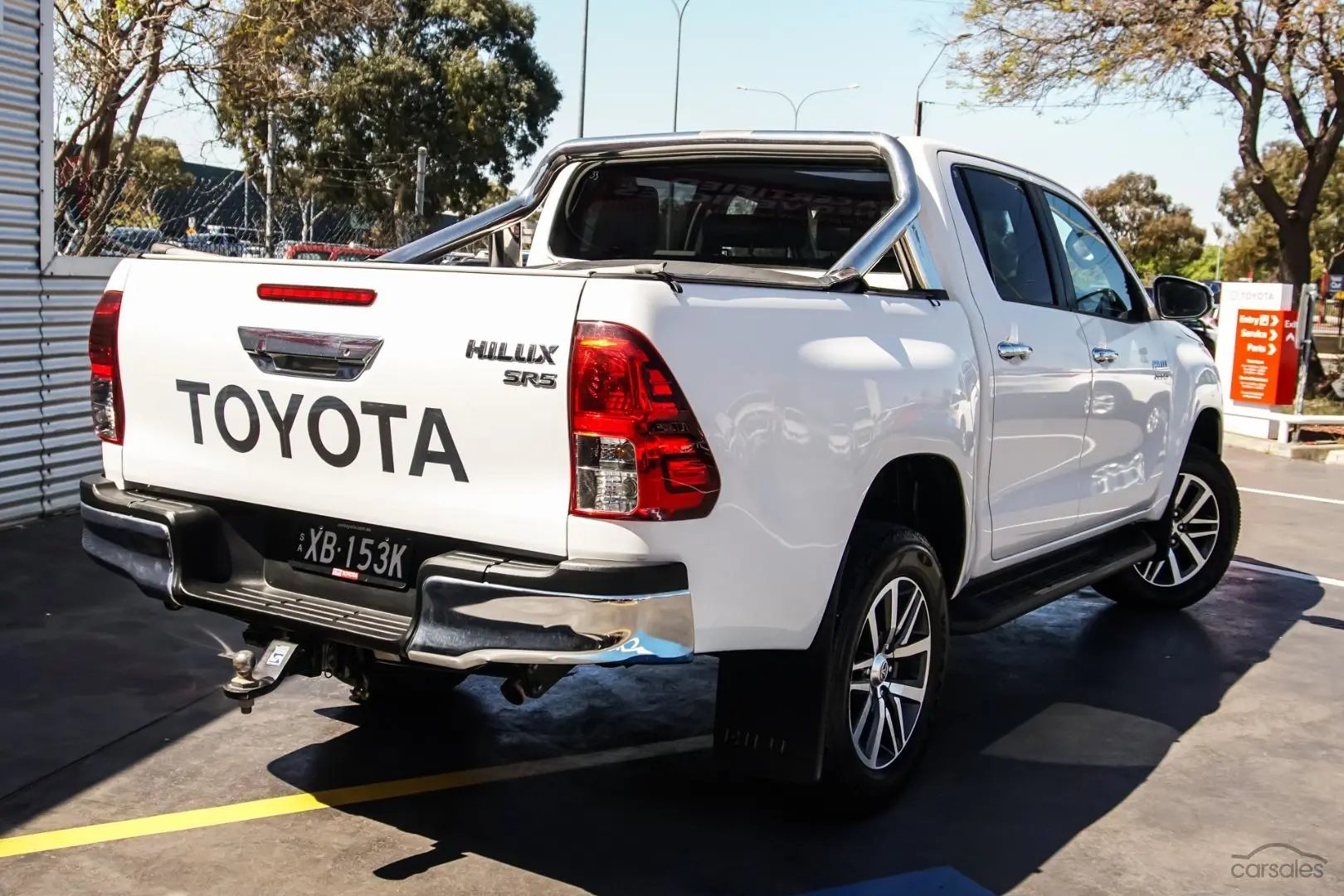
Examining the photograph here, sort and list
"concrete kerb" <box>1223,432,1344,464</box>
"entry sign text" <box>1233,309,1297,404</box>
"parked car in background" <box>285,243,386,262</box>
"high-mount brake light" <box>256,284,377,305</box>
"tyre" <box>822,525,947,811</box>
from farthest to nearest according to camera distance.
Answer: "entry sign text" <box>1233,309,1297,404</box> < "concrete kerb" <box>1223,432,1344,464</box> < "parked car in background" <box>285,243,386,262</box> < "tyre" <box>822,525,947,811</box> < "high-mount brake light" <box>256,284,377,305</box>

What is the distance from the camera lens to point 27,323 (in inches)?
290

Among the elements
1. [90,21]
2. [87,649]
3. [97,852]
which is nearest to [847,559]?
[97,852]

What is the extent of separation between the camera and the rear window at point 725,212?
15.8 ft

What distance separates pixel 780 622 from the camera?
340cm

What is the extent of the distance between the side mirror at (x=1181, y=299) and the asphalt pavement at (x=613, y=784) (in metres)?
1.58

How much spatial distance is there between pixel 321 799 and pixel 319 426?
1264 millimetres

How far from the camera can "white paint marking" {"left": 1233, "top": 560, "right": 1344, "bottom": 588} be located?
24.6 feet

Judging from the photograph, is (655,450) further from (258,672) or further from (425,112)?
(425,112)

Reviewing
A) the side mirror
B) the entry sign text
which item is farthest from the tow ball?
the entry sign text

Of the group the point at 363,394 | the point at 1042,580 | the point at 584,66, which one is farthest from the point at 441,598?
the point at 584,66

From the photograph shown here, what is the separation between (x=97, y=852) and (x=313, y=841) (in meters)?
0.57

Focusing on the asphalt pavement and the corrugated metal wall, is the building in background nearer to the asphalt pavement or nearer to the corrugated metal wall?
the corrugated metal wall

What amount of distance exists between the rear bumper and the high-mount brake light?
1.97 feet

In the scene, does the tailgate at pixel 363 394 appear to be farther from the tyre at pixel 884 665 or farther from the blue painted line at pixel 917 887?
the blue painted line at pixel 917 887
